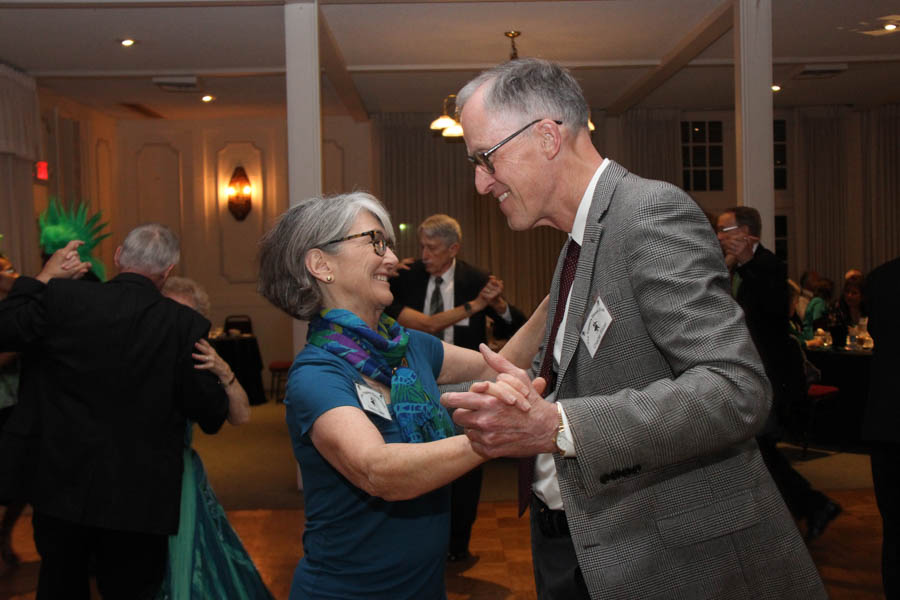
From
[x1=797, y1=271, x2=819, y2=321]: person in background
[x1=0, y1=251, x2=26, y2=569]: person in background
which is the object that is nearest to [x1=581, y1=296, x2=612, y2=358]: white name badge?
[x1=0, y1=251, x2=26, y2=569]: person in background

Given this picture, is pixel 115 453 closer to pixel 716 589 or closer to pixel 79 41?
pixel 716 589

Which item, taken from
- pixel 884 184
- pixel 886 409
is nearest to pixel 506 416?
pixel 886 409

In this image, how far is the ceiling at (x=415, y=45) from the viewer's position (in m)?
6.20

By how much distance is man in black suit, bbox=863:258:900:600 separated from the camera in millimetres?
2879

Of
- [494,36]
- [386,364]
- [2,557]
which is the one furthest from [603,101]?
[386,364]

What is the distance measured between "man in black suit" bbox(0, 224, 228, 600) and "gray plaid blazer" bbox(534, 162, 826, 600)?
1.77m

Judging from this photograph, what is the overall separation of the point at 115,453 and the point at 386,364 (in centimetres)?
129

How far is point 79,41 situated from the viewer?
6941mm

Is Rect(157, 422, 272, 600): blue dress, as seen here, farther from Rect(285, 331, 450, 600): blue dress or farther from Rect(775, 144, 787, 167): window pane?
Rect(775, 144, 787, 167): window pane

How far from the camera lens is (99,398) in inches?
105

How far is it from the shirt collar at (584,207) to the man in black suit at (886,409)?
6.24 ft

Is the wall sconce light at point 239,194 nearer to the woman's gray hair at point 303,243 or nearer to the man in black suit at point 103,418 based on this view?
the man in black suit at point 103,418

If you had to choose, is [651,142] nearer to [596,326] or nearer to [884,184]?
[884,184]

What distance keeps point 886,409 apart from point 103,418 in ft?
8.79
